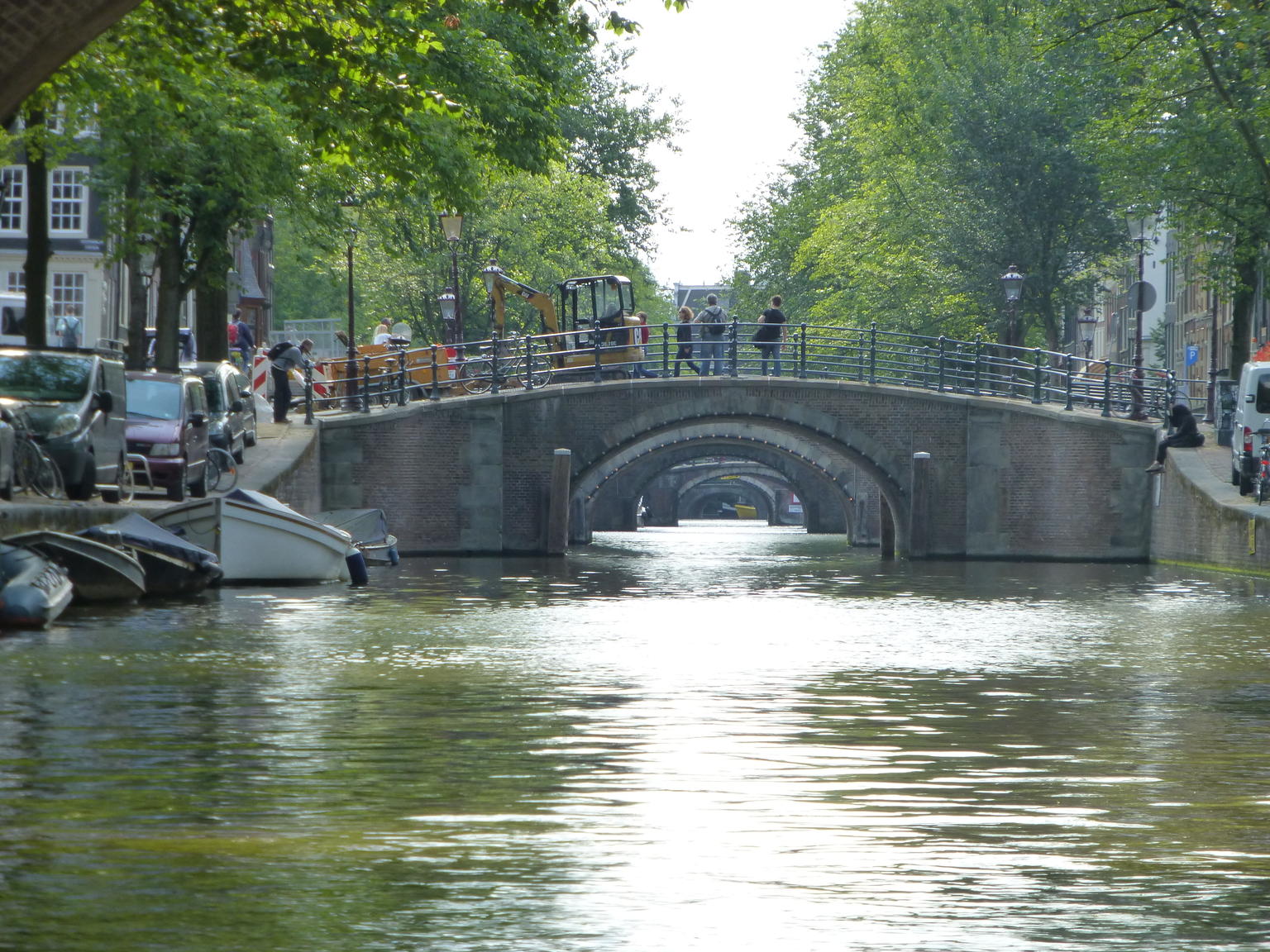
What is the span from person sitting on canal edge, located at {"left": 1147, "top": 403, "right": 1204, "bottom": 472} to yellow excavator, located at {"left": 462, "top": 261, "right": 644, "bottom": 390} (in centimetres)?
934

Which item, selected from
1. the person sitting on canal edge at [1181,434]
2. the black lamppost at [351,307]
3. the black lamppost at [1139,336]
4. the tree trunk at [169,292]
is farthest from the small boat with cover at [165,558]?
the black lamppost at [1139,336]

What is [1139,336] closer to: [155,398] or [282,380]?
[282,380]

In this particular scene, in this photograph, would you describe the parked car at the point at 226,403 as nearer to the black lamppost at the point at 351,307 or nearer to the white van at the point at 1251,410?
the black lamppost at the point at 351,307

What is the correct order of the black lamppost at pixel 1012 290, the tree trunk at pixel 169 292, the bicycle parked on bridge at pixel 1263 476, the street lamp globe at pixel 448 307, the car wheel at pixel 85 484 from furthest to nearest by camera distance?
the street lamp globe at pixel 448 307 < the black lamppost at pixel 1012 290 < the tree trunk at pixel 169 292 < the bicycle parked on bridge at pixel 1263 476 < the car wheel at pixel 85 484

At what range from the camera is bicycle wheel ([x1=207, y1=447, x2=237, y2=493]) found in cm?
3012

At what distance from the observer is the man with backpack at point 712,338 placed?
4084 cm

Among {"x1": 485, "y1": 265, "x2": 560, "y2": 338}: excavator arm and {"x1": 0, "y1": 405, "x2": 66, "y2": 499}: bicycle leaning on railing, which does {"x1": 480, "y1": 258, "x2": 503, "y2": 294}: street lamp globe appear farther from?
{"x1": 0, "y1": 405, "x2": 66, "y2": 499}: bicycle leaning on railing

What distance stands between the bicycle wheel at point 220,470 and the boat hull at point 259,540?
3.10 metres

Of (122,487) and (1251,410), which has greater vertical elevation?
(1251,410)

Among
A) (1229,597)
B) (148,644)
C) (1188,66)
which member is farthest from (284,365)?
(148,644)

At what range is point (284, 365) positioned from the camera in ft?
131

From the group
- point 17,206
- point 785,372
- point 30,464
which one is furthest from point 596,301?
point 30,464

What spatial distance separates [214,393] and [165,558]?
9.71m

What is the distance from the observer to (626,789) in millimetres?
9383
